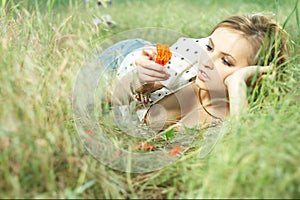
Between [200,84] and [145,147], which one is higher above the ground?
[200,84]

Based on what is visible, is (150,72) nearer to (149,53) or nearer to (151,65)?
(151,65)

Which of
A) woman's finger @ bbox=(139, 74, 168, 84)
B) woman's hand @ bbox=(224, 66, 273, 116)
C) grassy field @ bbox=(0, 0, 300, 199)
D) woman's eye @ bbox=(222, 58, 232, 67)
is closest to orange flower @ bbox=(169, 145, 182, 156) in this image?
grassy field @ bbox=(0, 0, 300, 199)

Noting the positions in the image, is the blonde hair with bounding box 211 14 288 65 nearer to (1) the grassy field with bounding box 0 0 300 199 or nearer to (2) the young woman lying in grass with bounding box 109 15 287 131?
(2) the young woman lying in grass with bounding box 109 15 287 131

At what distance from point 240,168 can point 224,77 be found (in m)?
0.85

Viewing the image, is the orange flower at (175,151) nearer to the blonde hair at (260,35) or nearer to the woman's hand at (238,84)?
the woman's hand at (238,84)

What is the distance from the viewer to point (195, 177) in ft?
5.19

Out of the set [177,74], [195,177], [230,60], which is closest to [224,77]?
[230,60]

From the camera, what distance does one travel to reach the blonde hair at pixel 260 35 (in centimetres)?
222

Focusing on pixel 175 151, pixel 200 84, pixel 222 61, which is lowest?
pixel 175 151

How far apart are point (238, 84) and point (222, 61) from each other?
155mm

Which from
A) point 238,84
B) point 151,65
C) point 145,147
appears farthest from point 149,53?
point 145,147

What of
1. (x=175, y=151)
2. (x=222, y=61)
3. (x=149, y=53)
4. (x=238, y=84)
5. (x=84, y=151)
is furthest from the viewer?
(x=149, y=53)

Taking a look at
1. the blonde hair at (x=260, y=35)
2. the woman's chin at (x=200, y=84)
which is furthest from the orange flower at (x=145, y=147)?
the blonde hair at (x=260, y=35)

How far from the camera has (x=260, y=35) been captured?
2.29 metres
